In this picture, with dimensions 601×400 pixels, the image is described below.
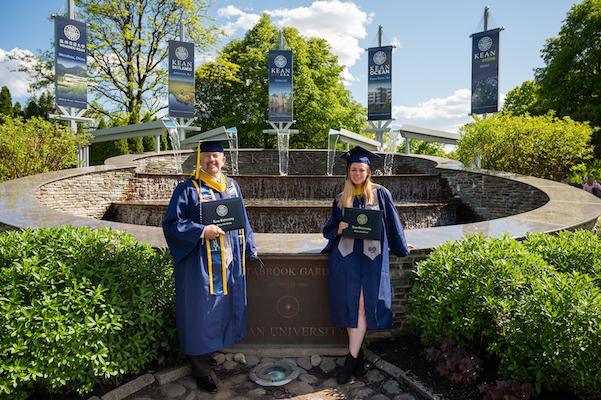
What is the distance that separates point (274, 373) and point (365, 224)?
60.4 inches

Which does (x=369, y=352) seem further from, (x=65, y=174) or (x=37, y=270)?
(x=65, y=174)

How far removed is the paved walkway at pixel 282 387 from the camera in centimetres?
343

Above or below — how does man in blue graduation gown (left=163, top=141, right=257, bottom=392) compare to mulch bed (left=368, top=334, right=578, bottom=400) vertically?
above

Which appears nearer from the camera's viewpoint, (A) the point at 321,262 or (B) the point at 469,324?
(B) the point at 469,324

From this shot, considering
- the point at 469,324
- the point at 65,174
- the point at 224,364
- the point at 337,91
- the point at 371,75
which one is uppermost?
the point at 337,91

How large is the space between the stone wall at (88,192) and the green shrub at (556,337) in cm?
788

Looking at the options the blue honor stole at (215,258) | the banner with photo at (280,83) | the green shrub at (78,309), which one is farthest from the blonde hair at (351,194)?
the banner with photo at (280,83)

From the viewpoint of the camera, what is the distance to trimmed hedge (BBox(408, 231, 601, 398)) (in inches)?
104

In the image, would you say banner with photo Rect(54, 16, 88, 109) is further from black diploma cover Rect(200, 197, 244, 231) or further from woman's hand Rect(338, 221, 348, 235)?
woman's hand Rect(338, 221, 348, 235)

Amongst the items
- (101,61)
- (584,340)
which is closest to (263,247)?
(584,340)

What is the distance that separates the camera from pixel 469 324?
10.5ft

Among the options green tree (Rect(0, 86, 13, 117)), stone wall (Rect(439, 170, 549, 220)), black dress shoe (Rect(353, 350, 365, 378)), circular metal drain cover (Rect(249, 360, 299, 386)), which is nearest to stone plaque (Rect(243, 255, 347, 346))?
circular metal drain cover (Rect(249, 360, 299, 386))

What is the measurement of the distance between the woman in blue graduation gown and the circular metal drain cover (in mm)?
428

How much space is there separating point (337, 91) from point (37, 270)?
105ft
